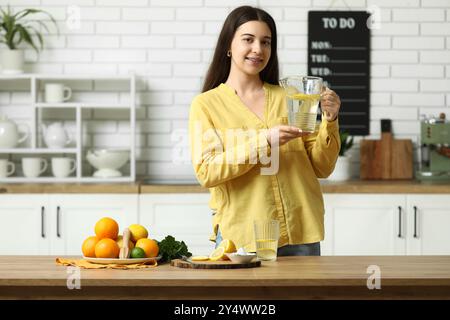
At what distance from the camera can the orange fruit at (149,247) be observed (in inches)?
111

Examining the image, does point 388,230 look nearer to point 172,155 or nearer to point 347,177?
point 347,177

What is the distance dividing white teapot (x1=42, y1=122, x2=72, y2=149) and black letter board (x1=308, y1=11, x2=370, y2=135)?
1.63 m

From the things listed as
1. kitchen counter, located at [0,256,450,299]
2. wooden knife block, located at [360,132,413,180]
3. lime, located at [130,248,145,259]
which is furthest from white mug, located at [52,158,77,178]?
kitchen counter, located at [0,256,450,299]

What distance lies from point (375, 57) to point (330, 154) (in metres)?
2.56

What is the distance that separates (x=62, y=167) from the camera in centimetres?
519

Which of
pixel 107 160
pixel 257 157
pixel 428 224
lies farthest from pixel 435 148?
pixel 257 157

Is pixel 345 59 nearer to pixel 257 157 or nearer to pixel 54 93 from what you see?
pixel 54 93

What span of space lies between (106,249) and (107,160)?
245cm

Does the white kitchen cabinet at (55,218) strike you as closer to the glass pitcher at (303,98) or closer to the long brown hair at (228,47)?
the long brown hair at (228,47)

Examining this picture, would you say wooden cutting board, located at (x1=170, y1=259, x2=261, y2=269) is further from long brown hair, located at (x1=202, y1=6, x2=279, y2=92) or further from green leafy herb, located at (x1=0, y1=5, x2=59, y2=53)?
green leafy herb, located at (x1=0, y1=5, x2=59, y2=53)

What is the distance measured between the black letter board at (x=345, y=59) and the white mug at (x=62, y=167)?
166cm

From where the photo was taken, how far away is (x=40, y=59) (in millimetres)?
5430

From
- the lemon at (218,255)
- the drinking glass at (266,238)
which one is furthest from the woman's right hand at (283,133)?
the lemon at (218,255)
